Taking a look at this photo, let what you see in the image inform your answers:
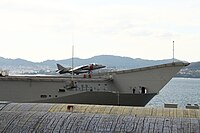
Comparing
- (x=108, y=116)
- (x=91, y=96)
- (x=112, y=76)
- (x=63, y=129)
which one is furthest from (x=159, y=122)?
(x=112, y=76)

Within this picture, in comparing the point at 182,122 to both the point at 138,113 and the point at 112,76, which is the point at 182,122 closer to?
the point at 138,113

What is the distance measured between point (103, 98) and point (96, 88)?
5.54 ft

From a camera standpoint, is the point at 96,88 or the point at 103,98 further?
the point at 96,88

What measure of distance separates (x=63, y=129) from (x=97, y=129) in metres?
0.91

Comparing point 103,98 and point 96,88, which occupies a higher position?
point 96,88

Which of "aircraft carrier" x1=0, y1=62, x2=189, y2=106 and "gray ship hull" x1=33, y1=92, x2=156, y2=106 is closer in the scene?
"gray ship hull" x1=33, y1=92, x2=156, y2=106

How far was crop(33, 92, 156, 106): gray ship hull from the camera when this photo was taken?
118 ft

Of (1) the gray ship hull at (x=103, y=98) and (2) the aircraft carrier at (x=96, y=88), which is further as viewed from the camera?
(2) the aircraft carrier at (x=96, y=88)

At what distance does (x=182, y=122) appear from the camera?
9.50 m

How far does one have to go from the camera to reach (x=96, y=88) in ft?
123

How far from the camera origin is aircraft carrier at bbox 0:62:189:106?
36500mm

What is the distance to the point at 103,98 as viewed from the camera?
36281mm

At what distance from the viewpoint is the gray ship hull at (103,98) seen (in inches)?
1419

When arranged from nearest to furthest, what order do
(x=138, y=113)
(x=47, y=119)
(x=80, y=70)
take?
(x=47, y=119) < (x=138, y=113) < (x=80, y=70)
